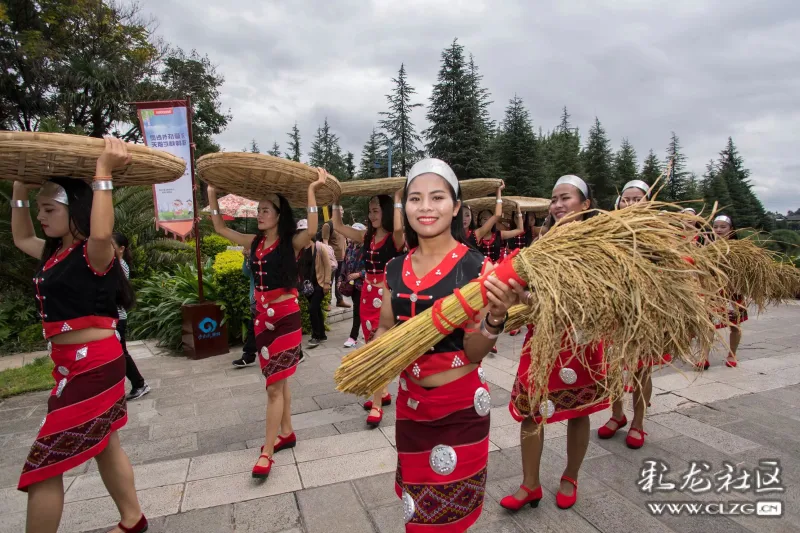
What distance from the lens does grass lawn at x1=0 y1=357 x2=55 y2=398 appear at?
5160 millimetres

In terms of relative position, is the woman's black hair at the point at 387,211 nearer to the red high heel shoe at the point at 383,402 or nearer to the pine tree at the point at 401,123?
the red high heel shoe at the point at 383,402

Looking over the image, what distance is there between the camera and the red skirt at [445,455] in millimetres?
1868

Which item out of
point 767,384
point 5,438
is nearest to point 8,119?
point 5,438

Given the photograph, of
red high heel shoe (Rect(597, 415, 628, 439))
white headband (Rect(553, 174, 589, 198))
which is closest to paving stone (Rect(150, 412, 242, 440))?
red high heel shoe (Rect(597, 415, 628, 439))

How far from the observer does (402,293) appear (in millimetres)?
2057

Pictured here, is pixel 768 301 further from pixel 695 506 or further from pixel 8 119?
pixel 8 119

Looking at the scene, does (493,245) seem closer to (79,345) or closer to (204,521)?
(204,521)

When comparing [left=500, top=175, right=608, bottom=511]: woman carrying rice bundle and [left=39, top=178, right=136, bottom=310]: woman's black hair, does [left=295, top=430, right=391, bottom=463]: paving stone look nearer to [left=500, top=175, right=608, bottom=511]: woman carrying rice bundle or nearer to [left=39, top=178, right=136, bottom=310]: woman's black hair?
[left=500, top=175, right=608, bottom=511]: woman carrying rice bundle

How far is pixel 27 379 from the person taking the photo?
5.55 meters

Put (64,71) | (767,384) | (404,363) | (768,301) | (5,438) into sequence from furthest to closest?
(64,71) → (767,384) → (768,301) → (5,438) → (404,363)

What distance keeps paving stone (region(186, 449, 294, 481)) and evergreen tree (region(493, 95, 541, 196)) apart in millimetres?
28740

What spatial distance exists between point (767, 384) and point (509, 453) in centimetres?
352

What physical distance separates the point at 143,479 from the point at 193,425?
0.97 metres

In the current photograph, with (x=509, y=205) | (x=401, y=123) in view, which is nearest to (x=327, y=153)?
(x=401, y=123)
